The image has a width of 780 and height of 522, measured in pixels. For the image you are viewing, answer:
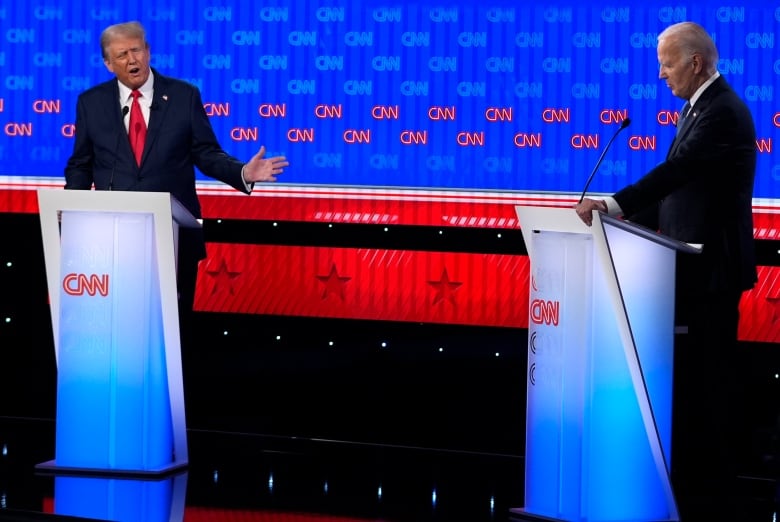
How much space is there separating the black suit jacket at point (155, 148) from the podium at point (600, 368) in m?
1.42

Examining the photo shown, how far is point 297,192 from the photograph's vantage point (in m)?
5.46

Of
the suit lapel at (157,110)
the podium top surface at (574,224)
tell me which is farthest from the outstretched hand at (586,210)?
the suit lapel at (157,110)

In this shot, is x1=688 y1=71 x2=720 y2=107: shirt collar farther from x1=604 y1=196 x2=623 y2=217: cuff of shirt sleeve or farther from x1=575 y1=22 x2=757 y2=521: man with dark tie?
x1=604 y1=196 x2=623 y2=217: cuff of shirt sleeve

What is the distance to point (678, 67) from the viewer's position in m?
3.90

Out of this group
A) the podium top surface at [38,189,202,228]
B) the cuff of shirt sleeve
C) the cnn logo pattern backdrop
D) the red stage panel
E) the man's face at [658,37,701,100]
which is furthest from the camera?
the red stage panel

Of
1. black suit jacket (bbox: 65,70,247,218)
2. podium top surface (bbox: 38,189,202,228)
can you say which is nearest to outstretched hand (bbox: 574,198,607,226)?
podium top surface (bbox: 38,189,202,228)

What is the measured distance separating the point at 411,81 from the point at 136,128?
1.34 meters

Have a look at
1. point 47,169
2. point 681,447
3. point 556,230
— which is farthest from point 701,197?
point 47,169

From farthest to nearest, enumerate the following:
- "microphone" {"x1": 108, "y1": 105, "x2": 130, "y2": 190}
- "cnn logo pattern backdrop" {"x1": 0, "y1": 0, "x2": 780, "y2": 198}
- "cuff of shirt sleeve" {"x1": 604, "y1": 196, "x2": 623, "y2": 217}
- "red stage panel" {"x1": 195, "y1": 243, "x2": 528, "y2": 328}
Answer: "red stage panel" {"x1": 195, "y1": 243, "x2": 528, "y2": 328}, "cnn logo pattern backdrop" {"x1": 0, "y1": 0, "x2": 780, "y2": 198}, "microphone" {"x1": 108, "y1": 105, "x2": 130, "y2": 190}, "cuff of shirt sleeve" {"x1": 604, "y1": 196, "x2": 623, "y2": 217}

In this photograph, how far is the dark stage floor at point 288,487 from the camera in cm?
382

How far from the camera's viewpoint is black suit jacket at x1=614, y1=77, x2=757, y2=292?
3768 millimetres

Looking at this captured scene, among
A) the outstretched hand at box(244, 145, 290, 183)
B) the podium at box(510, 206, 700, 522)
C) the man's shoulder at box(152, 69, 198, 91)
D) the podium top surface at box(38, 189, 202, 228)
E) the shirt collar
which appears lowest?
the podium at box(510, 206, 700, 522)

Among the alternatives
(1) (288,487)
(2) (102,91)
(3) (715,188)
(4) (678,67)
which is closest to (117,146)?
(2) (102,91)

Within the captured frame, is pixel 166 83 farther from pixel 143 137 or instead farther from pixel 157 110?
pixel 143 137
